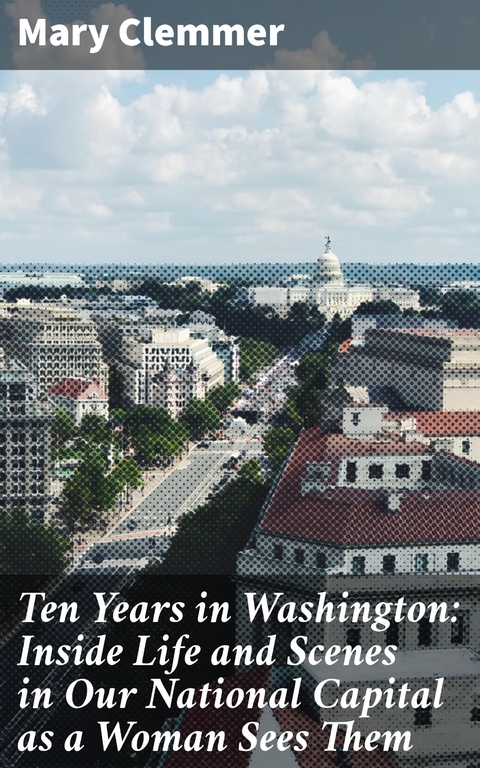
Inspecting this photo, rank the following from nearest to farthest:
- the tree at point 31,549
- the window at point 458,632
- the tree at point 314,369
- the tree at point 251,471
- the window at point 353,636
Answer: the window at point 353,636 < the window at point 458,632 < the tree at point 31,549 < the tree at point 251,471 < the tree at point 314,369

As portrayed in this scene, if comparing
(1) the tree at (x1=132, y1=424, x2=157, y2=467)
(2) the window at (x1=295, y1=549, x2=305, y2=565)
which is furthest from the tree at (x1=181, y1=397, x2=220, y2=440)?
(2) the window at (x1=295, y1=549, x2=305, y2=565)

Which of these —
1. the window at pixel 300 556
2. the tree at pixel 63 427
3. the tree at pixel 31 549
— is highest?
the tree at pixel 63 427

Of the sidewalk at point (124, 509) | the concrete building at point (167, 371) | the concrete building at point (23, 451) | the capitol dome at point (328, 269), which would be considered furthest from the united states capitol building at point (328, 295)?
the concrete building at point (23, 451)

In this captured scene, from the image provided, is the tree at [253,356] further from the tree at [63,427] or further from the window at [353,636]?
the window at [353,636]

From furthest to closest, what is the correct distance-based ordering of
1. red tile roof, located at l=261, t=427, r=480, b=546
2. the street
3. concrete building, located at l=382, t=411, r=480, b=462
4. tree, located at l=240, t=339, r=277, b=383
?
tree, located at l=240, t=339, r=277, b=383 < the street < concrete building, located at l=382, t=411, r=480, b=462 < red tile roof, located at l=261, t=427, r=480, b=546

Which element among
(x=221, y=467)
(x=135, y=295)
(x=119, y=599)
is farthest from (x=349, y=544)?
(x=135, y=295)

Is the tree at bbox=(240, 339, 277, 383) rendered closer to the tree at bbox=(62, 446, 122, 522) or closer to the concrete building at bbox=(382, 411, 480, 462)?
the tree at bbox=(62, 446, 122, 522)
